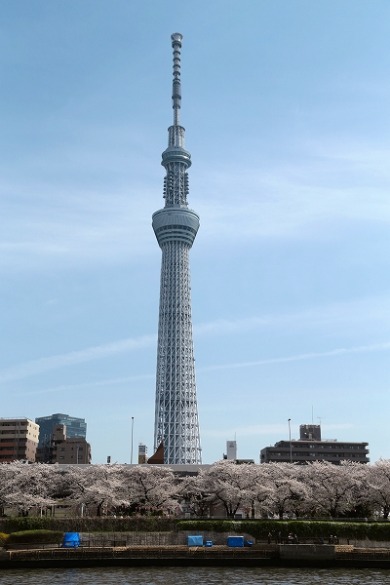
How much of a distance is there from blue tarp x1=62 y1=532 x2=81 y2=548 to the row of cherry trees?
Result: 1713cm

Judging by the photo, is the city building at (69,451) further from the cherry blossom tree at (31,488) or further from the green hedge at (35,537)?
the green hedge at (35,537)

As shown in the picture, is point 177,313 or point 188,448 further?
point 177,313

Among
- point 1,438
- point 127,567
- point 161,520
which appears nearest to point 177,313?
point 1,438

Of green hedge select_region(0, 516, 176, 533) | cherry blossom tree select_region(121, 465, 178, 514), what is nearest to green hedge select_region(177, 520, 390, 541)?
green hedge select_region(0, 516, 176, 533)

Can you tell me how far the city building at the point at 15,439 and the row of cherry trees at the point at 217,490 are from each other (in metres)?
61.2

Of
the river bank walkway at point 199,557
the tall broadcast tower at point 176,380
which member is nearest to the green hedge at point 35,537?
the river bank walkway at point 199,557

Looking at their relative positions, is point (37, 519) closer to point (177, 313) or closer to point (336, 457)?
point (336, 457)

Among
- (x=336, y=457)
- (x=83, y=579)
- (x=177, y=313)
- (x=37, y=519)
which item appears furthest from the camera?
(x=177, y=313)

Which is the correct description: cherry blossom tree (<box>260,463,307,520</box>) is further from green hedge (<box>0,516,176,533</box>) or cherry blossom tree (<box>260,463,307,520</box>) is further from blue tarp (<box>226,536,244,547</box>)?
blue tarp (<box>226,536,244,547</box>)

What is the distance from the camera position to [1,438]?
14725cm

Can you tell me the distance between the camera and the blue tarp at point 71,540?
56.3 metres

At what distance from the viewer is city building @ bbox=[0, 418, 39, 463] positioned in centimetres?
14575

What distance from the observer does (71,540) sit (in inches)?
2229

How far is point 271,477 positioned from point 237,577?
35656 mm
